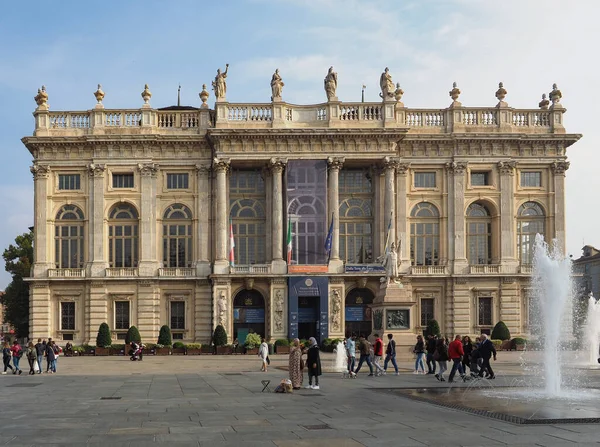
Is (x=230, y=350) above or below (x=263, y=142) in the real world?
below

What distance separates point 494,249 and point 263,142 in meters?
19.5

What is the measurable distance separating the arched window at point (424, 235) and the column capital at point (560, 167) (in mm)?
9669

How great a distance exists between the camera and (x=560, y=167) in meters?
64.9

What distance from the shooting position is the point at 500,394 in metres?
24.9

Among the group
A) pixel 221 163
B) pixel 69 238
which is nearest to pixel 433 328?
pixel 221 163

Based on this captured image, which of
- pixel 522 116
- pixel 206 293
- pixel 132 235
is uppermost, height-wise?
pixel 522 116

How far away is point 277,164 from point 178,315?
44.9ft

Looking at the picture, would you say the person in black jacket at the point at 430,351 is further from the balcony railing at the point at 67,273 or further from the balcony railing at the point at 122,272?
the balcony railing at the point at 67,273

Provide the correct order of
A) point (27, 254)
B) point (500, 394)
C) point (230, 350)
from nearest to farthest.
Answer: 1. point (500, 394)
2. point (230, 350)
3. point (27, 254)

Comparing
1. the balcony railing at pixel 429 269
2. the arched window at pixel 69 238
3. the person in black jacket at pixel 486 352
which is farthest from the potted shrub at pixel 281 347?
the person in black jacket at pixel 486 352

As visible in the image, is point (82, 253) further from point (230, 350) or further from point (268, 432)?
point (268, 432)

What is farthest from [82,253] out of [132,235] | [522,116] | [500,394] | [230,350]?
[500,394]

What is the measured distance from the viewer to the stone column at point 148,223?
6303 centimetres

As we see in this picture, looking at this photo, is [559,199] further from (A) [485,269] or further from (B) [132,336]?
(B) [132,336]
